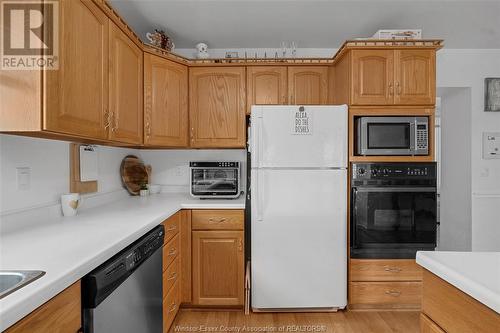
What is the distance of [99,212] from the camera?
2.00 m

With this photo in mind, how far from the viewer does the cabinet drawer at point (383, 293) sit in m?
2.41

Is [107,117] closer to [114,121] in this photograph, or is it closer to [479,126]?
[114,121]

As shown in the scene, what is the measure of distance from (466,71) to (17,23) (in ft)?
12.3

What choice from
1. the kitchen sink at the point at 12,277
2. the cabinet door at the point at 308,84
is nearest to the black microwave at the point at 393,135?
the cabinet door at the point at 308,84

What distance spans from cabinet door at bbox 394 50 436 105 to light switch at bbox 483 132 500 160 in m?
1.28

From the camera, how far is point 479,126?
316 cm

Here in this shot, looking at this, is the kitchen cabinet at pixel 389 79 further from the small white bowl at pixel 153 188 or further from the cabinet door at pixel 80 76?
the small white bowl at pixel 153 188

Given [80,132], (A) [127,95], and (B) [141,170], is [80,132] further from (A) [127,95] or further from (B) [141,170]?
(B) [141,170]

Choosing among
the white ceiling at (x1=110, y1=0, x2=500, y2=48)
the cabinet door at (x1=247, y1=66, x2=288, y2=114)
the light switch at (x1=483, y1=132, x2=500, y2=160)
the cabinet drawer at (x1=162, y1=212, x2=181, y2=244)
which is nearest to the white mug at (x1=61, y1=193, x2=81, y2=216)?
the cabinet drawer at (x1=162, y1=212, x2=181, y2=244)

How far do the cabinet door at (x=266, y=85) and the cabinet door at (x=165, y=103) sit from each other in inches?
23.5

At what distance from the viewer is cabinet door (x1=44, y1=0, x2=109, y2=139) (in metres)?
1.25

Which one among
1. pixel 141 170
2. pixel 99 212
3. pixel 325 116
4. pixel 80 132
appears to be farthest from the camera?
pixel 141 170

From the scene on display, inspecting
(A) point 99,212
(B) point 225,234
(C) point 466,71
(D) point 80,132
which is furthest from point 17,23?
(C) point 466,71

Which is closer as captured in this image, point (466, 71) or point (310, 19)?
point (310, 19)
